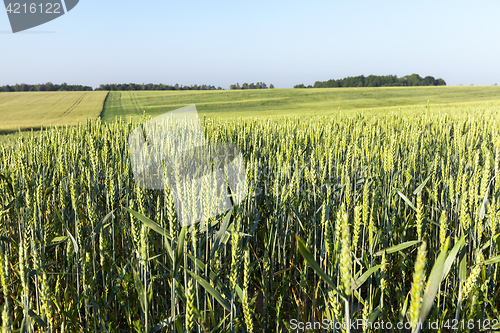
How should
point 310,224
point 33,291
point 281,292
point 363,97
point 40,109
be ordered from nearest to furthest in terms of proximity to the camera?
point 281,292 < point 33,291 < point 310,224 < point 40,109 < point 363,97

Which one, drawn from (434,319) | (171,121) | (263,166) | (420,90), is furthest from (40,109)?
(420,90)

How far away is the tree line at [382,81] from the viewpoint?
46.2 m

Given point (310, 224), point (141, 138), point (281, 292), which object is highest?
point (141, 138)

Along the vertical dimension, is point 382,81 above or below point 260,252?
above

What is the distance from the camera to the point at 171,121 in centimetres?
357

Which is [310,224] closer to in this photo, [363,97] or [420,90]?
[363,97]

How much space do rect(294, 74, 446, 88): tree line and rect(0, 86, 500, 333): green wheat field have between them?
4712 cm

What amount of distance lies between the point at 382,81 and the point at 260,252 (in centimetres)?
5288

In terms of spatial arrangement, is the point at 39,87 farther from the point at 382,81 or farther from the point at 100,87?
the point at 382,81

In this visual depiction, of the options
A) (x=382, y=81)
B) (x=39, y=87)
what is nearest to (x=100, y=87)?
(x=39, y=87)

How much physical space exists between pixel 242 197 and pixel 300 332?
1.84ft

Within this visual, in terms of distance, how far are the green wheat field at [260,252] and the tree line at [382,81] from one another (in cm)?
4712

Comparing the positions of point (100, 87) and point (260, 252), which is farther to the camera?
point (100, 87)

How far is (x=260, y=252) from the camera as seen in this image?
1619mm
